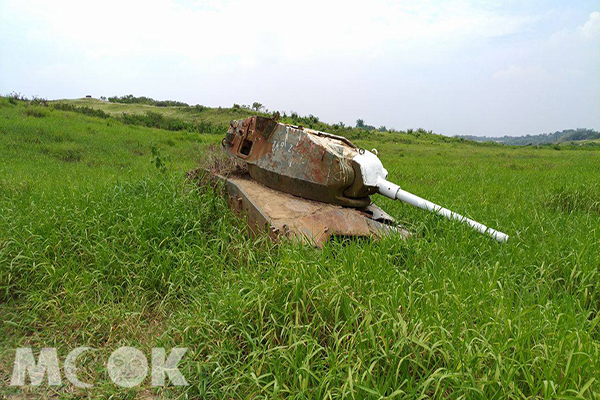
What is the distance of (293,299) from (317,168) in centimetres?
180

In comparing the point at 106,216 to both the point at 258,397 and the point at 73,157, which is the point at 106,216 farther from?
the point at 73,157

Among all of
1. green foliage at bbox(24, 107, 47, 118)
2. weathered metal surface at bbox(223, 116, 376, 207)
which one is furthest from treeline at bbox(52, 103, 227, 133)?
weathered metal surface at bbox(223, 116, 376, 207)

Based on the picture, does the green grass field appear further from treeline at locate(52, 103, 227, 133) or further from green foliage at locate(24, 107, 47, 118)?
treeline at locate(52, 103, 227, 133)

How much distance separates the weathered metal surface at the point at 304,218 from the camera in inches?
144

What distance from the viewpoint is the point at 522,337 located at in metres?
2.14

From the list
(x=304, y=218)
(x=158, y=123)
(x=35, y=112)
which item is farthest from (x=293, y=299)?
(x=158, y=123)

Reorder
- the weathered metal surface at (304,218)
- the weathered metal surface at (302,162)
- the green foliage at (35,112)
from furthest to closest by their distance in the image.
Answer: the green foliage at (35,112)
the weathered metal surface at (302,162)
the weathered metal surface at (304,218)

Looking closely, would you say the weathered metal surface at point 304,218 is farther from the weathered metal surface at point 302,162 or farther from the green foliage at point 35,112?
the green foliage at point 35,112

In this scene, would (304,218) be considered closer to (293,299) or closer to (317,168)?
(317,168)

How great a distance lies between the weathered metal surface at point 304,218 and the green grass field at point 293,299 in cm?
16

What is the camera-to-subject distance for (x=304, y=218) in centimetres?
384

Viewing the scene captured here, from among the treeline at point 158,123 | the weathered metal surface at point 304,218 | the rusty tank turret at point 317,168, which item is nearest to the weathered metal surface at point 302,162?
the rusty tank turret at point 317,168

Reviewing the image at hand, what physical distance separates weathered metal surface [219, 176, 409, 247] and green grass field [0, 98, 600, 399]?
16 centimetres

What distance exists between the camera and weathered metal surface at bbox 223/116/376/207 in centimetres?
408
